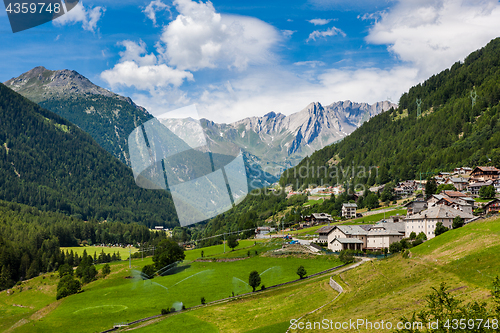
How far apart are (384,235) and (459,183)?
49181 millimetres

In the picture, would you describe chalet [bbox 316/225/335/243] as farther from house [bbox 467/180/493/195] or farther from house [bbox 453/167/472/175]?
house [bbox 453/167/472/175]

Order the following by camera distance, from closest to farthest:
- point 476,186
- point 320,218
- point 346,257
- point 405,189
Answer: point 346,257 → point 476,186 → point 320,218 → point 405,189

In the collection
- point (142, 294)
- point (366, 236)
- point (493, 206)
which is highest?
point (493, 206)

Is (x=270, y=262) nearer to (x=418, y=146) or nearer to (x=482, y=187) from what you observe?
(x=482, y=187)

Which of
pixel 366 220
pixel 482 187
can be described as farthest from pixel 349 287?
pixel 482 187

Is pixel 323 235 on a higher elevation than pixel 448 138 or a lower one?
lower

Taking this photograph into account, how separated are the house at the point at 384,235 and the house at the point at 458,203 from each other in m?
12.4

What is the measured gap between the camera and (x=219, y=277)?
2453 inches

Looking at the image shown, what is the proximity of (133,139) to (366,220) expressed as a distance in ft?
307

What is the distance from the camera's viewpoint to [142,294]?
192 ft

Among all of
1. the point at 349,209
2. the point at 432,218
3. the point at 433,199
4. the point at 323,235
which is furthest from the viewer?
the point at 349,209

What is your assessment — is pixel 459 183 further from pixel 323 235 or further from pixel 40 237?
pixel 40 237

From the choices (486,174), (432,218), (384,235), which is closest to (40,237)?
(384,235)

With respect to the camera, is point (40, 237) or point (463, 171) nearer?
point (463, 171)
